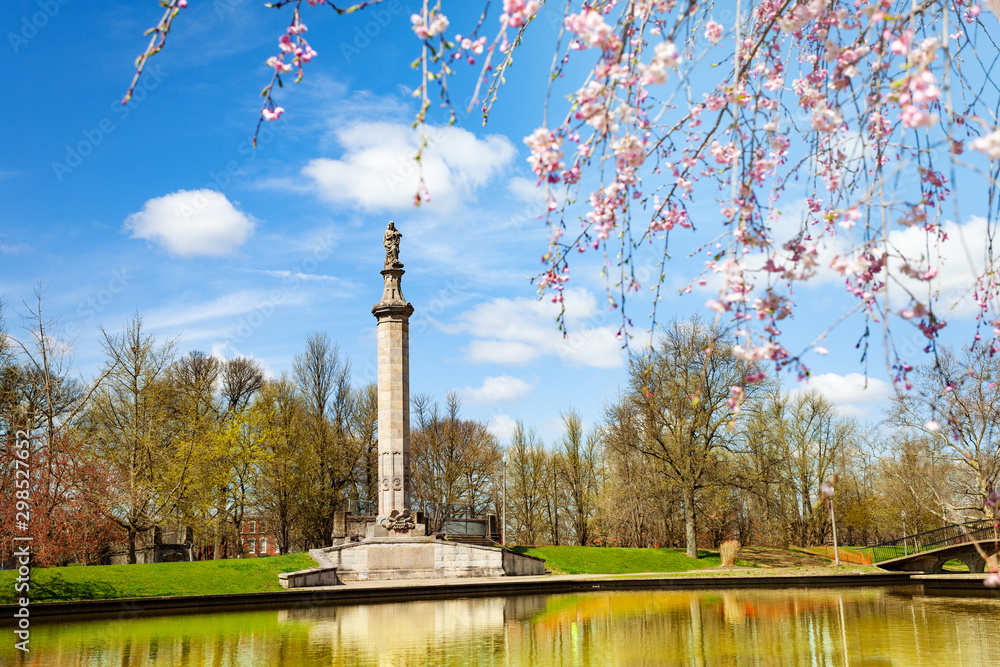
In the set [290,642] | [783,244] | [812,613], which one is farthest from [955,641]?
[290,642]

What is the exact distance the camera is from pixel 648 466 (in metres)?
41.3

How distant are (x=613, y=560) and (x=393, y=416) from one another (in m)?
13.7

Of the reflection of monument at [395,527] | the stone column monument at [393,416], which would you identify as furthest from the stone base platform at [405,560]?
the stone column monument at [393,416]

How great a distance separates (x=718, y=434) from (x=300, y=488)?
23511 mm

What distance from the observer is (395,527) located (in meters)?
26.3

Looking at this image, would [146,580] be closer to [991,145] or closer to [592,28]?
[592,28]

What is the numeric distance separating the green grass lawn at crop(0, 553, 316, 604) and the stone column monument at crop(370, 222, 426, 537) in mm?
3596

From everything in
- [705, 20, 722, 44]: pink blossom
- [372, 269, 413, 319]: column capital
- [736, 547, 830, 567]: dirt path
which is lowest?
[736, 547, 830, 567]: dirt path

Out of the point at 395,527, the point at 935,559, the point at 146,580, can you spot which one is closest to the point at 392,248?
the point at 395,527

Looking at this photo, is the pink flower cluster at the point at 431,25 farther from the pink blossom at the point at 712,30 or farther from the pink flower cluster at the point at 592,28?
the pink blossom at the point at 712,30

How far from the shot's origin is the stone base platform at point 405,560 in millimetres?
25406

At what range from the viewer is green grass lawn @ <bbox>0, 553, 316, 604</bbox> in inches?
779

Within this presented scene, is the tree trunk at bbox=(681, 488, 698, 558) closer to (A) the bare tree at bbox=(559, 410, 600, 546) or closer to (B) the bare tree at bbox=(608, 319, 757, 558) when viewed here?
(B) the bare tree at bbox=(608, 319, 757, 558)

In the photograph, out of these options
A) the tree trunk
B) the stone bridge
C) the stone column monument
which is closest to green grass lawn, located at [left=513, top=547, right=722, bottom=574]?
the tree trunk
